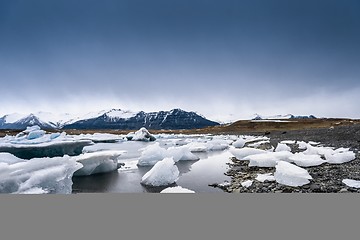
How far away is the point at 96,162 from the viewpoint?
8070 mm

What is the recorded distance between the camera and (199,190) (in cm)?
572

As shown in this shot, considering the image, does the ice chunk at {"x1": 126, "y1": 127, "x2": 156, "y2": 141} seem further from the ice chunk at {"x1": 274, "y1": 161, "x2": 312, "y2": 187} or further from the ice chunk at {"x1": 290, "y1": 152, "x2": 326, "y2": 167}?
the ice chunk at {"x1": 274, "y1": 161, "x2": 312, "y2": 187}

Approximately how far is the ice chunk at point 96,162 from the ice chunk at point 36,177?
194cm

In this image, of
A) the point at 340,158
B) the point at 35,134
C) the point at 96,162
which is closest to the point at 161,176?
the point at 96,162

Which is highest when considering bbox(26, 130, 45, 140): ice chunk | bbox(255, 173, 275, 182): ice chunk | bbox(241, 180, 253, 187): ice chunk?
bbox(26, 130, 45, 140): ice chunk

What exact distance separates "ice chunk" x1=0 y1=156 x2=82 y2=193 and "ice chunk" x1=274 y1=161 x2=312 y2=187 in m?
4.43

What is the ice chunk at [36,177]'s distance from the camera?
5111 millimetres

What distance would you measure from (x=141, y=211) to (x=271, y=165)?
496cm

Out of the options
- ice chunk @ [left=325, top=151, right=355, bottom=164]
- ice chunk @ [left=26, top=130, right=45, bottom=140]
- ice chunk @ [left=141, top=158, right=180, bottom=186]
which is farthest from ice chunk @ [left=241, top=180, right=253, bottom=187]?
ice chunk @ [left=26, top=130, right=45, bottom=140]

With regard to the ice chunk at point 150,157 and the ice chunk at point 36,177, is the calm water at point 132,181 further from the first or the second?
the ice chunk at point 150,157

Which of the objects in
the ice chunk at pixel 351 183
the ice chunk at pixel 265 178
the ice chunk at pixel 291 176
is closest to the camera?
the ice chunk at pixel 351 183

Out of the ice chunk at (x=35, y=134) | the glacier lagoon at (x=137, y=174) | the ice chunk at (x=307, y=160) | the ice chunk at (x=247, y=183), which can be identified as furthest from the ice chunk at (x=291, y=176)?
the ice chunk at (x=35, y=134)

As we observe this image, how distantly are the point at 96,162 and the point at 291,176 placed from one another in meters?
5.54

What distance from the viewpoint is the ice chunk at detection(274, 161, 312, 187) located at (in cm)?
522
